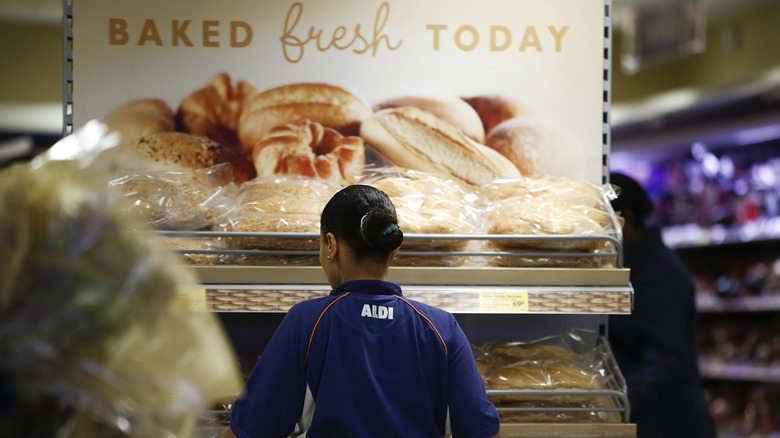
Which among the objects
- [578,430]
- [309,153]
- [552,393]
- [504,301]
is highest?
[309,153]

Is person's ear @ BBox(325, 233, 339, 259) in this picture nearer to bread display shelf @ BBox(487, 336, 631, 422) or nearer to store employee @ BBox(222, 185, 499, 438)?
store employee @ BBox(222, 185, 499, 438)

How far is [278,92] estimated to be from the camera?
249cm

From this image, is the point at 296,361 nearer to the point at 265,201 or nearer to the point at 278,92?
the point at 265,201

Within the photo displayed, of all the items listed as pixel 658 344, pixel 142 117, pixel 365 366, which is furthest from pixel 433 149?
pixel 658 344

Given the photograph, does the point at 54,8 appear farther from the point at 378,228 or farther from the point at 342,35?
the point at 378,228

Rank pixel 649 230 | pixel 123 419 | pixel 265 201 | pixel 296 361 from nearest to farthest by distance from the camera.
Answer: pixel 123 419 → pixel 296 361 → pixel 265 201 → pixel 649 230

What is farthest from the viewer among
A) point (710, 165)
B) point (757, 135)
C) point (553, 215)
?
point (710, 165)

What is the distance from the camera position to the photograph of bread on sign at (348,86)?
2.45 meters

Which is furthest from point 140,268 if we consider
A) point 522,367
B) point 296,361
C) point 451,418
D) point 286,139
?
point 286,139

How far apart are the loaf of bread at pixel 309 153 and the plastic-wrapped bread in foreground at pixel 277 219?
263 millimetres

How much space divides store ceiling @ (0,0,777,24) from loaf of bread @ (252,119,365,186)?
3993 millimetres

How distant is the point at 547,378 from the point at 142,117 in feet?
4.72

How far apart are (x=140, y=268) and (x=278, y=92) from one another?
1.80 meters

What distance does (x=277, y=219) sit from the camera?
6.62ft
